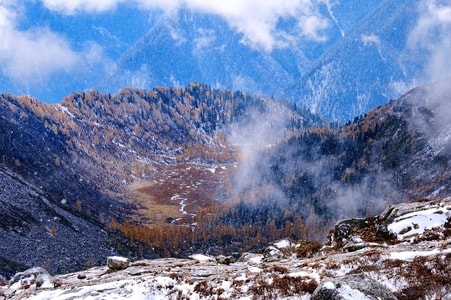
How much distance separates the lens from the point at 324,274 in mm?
41812

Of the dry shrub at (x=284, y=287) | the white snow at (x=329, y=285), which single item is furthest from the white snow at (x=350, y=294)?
the dry shrub at (x=284, y=287)

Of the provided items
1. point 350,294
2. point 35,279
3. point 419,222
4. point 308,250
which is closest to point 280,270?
point 350,294

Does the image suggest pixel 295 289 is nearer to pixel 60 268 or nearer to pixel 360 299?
pixel 360 299

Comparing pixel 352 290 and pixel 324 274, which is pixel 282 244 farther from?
pixel 352 290

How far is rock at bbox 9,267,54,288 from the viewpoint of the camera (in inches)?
2313

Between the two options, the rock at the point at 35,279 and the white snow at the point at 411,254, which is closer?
the white snow at the point at 411,254

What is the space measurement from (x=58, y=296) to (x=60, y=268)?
15392 centimetres

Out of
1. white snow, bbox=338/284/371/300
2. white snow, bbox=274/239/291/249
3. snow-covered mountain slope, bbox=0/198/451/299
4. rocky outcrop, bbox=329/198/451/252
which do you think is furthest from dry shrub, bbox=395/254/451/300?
white snow, bbox=274/239/291/249

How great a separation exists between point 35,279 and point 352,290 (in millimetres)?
49299

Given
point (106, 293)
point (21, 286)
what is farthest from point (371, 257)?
point (21, 286)

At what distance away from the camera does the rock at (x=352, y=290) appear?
101 feet

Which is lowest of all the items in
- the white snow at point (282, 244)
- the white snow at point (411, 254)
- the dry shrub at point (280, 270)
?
the white snow at point (411, 254)

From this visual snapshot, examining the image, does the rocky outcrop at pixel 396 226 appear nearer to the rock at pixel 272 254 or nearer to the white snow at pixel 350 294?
the rock at pixel 272 254

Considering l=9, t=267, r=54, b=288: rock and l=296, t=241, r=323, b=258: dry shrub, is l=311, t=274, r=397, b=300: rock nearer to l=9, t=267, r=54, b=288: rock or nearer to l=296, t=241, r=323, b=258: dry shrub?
l=296, t=241, r=323, b=258: dry shrub
